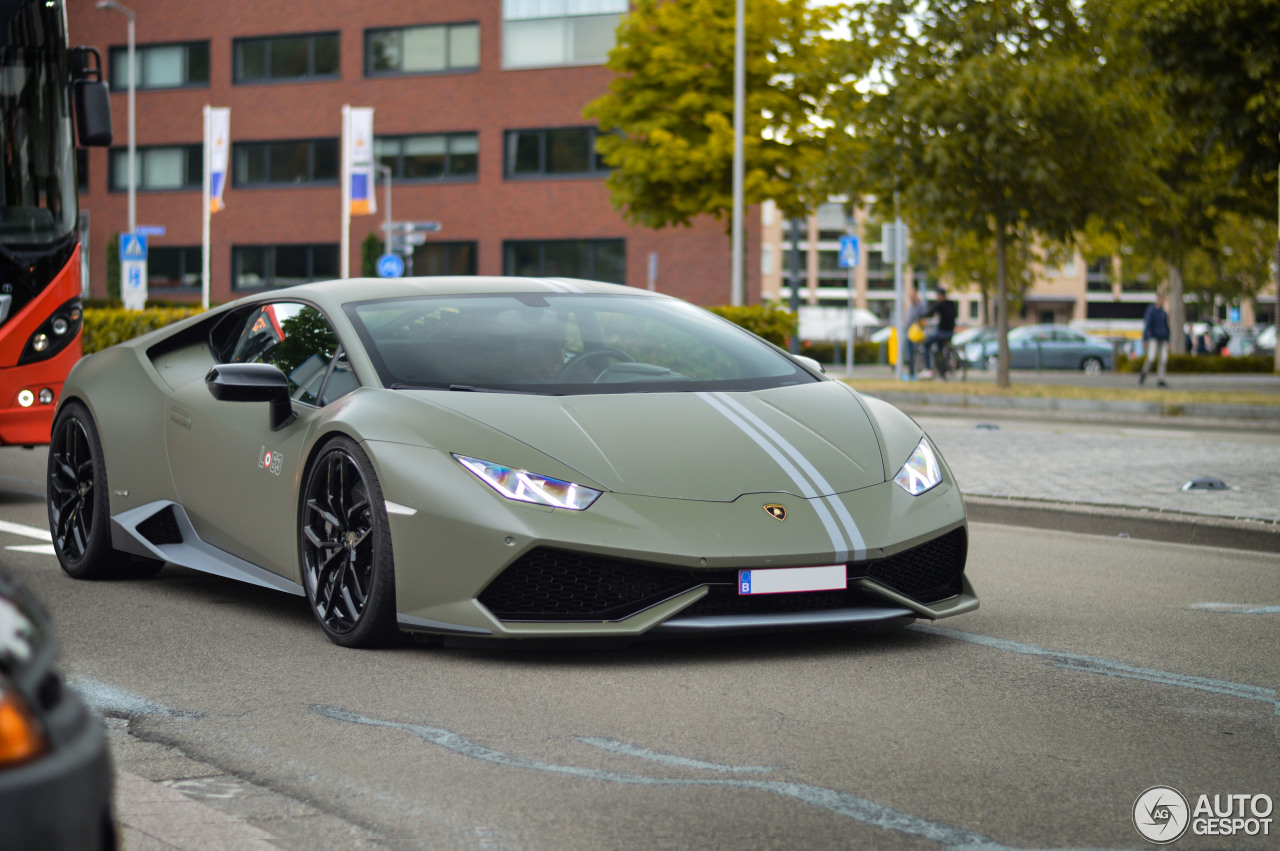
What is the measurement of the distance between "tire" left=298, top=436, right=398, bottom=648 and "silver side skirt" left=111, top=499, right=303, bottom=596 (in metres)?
0.22

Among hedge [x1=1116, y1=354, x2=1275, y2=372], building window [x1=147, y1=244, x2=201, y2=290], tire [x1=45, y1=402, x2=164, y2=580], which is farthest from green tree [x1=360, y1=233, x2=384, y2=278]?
tire [x1=45, y1=402, x2=164, y2=580]

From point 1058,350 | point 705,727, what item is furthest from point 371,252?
point 705,727

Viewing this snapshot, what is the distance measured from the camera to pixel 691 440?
5.09 metres

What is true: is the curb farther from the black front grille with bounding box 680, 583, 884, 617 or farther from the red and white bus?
the red and white bus

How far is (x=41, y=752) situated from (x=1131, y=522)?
756 centimetres

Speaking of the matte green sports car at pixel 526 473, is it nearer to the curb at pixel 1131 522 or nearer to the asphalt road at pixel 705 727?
the asphalt road at pixel 705 727

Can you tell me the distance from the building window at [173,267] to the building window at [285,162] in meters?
2.80

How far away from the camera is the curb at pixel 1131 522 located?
26.6 feet

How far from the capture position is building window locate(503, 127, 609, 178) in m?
47.3

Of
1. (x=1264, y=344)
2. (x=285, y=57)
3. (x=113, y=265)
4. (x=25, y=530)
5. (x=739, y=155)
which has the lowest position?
(x=1264, y=344)

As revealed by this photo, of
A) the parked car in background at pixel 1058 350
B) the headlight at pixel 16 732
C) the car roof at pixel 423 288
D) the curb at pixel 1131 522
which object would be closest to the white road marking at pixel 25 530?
the car roof at pixel 423 288

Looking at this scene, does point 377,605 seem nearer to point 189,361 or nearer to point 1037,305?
point 189,361

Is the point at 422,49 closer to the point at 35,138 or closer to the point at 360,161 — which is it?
the point at 360,161

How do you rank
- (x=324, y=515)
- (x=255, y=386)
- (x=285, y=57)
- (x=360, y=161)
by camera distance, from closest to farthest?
(x=324, y=515) → (x=255, y=386) → (x=360, y=161) → (x=285, y=57)
